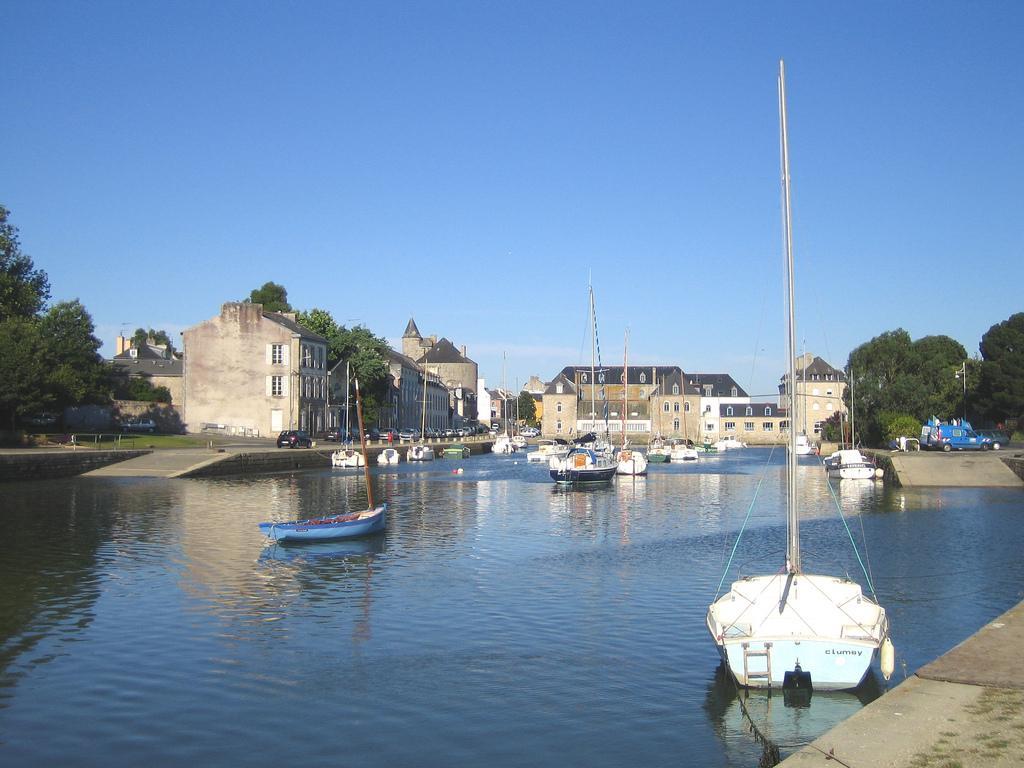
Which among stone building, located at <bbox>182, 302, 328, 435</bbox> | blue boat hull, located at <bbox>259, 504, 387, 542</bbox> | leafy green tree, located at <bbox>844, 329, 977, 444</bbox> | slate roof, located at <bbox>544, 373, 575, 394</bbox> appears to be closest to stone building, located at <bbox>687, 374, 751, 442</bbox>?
slate roof, located at <bbox>544, 373, 575, 394</bbox>

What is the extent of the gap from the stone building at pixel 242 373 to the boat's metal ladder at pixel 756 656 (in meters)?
81.9

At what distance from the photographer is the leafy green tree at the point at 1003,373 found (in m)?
103

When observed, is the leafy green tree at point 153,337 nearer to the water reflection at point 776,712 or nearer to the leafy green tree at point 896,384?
the leafy green tree at point 896,384

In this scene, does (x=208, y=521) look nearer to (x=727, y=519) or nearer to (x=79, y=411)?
(x=727, y=519)

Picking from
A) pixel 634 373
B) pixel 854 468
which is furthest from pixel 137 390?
pixel 634 373

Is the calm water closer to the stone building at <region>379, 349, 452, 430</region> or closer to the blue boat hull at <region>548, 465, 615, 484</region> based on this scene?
the blue boat hull at <region>548, 465, 615, 484</region>

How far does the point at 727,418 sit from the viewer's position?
573ft

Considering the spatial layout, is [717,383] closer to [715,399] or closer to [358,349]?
[715,399]

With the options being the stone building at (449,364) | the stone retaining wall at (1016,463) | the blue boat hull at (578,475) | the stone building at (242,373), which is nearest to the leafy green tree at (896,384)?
the stone retaining wall at (1016,463)

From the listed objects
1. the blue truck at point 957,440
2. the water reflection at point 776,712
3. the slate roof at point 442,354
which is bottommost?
the water reflection at point 776,712

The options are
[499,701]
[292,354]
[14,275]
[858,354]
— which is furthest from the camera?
[858,354]

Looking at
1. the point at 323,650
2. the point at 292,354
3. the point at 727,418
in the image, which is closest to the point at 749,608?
the point at 323,650

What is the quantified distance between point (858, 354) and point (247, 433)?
219 feet

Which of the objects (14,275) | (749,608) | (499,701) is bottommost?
(499,701)
